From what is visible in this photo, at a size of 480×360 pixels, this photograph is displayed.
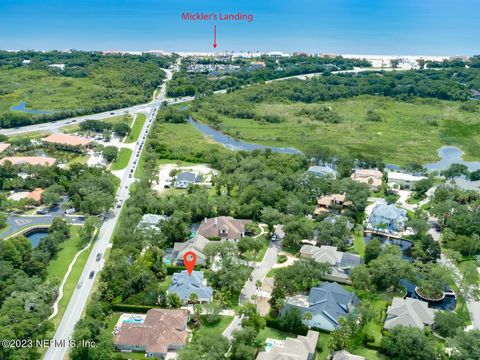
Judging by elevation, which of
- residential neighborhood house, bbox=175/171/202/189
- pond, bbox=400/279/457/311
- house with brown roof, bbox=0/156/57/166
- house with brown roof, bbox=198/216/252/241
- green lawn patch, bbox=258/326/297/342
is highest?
house with brown roof, bbox=0/156/57/166

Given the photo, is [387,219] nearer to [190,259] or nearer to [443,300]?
[443,300]

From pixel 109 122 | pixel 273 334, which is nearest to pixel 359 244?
pixel 273 334

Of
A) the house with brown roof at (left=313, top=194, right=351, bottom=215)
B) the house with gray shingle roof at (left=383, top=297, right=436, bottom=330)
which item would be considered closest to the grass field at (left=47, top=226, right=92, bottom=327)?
the house with gray shingle roof at (left=383, top=297, right=436, bottom=330)

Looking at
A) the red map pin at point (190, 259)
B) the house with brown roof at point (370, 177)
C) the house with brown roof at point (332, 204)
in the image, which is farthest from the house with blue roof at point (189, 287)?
the house with brown roof at point (370, 177)

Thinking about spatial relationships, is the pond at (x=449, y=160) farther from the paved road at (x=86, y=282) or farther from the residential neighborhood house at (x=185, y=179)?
the paved road at (x=86, y=282)

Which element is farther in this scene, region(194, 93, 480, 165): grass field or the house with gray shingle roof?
region(194, 93, 480, 165): grass field

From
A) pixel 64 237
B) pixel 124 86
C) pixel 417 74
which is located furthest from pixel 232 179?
pixel 417 74

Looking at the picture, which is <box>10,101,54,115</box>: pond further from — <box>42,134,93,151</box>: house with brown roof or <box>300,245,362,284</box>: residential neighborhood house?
<box>300,245,362,284</box>: residential neighborhood house
